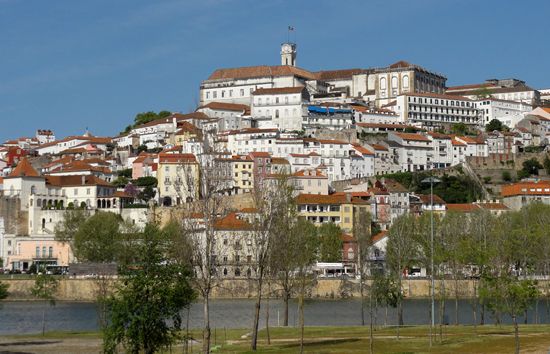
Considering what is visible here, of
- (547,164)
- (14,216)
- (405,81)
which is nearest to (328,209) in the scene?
(14,216)

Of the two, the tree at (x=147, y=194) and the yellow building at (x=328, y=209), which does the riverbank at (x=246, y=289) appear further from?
the tree at (x=147, y=194)

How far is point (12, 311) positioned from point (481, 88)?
334ft

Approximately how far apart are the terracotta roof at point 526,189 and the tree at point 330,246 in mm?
26836

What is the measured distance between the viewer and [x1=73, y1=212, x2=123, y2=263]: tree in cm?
8919

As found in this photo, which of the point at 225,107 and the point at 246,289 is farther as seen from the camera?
the point at 225,107

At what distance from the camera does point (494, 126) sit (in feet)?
463

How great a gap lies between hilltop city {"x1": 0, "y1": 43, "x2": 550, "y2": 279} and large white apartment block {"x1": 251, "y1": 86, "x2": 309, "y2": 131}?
0.56ft

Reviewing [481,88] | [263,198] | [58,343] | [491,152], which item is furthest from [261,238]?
[481,88]

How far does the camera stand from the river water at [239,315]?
59.5m

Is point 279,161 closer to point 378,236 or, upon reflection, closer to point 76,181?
point 76,181

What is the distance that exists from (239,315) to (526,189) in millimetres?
52151

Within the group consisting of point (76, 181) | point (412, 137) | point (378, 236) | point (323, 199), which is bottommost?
point (378, 236)

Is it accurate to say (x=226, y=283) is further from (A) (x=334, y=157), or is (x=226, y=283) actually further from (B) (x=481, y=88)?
(B) (x=481, y=88)

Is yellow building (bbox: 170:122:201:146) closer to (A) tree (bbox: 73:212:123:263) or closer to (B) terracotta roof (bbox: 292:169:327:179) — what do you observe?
(B) terracotta roof (bbox: 292:169:327:179)
